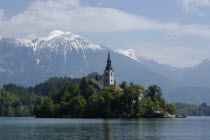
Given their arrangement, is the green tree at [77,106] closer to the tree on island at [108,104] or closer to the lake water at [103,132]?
the tree on island at [108,104]

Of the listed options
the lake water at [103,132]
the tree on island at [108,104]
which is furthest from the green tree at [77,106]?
the lake water at [103,132]

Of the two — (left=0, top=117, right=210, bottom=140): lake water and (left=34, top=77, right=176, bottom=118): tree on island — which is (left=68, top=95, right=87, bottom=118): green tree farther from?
(left=0, top=117, right=210, bottom=140): lake water

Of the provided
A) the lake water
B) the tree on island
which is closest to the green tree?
the tree on island

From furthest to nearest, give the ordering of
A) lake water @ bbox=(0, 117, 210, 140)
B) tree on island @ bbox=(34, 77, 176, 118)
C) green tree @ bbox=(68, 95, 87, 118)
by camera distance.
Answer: green tree @ bbox=(68, 95, 87, 118), tree on island @ bbox=(34, 77, 176, 118), lake water @ bbox=(0, 117, 210, 140)

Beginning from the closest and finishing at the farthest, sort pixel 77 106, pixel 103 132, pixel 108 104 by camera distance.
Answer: pixel 103 132, pixel 108 104, pixel 77 106

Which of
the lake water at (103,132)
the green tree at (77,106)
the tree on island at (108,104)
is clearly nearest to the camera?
the lake water at (103,132)

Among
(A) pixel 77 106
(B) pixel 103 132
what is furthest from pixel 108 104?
(B) pixel 103 132

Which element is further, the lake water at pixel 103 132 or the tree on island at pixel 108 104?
the tree on island at pixel 108 104

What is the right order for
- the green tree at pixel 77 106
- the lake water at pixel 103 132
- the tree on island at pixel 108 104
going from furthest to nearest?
the green tree at pixel 77 106
the tree on island at pixel 108 104
the lake water at pixel 103 132

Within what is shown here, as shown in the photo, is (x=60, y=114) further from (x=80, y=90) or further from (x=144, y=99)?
(x=144, y=99)

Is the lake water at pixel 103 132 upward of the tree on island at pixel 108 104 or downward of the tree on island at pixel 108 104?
downward

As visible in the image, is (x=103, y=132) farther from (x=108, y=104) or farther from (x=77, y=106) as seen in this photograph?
(x=77, y=106)

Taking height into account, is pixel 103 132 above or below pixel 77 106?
below

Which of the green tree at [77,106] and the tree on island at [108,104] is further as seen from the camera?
the green tree at [77,106]
